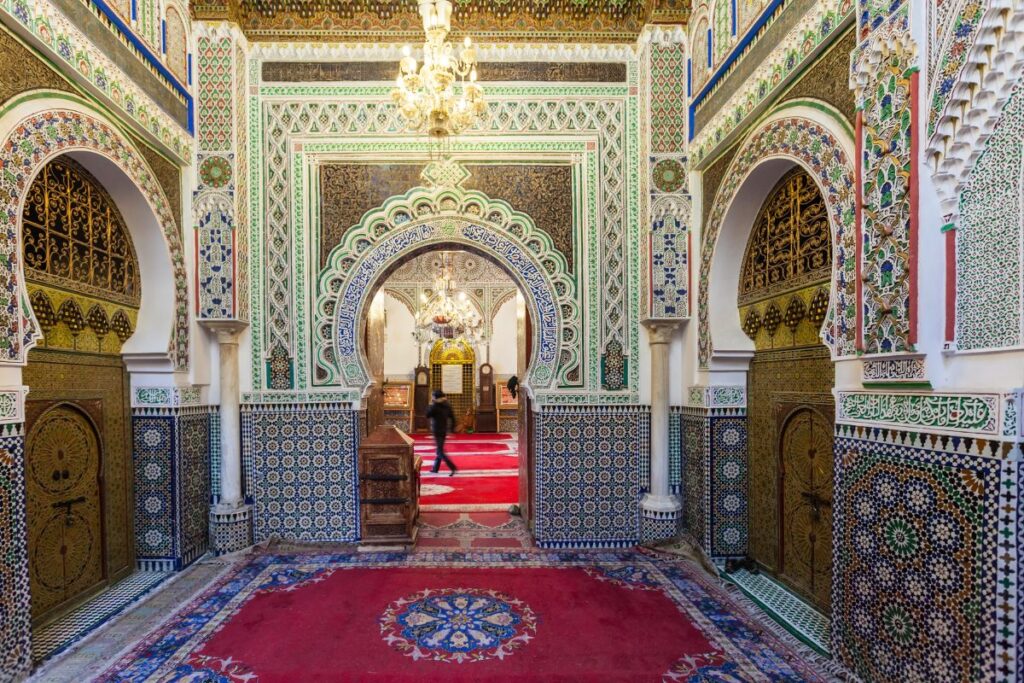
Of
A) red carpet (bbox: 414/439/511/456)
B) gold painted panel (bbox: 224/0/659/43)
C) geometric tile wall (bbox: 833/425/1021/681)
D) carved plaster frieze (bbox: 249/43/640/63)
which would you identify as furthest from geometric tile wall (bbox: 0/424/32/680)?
red carpet (bbox: 414/439/511/456)

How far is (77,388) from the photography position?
10.6 feet

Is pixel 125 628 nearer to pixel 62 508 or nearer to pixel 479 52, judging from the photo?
pixel 62 508

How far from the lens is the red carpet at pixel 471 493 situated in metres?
5.50

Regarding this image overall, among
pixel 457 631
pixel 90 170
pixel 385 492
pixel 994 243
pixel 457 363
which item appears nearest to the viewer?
pixel 994 243

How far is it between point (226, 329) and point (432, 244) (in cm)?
164

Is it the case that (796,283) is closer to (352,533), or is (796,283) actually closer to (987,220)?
(987,220)

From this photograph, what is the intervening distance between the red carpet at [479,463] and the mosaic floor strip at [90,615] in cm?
392

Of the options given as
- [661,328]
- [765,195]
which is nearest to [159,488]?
[661,328]

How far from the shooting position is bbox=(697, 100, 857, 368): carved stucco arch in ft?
7.91

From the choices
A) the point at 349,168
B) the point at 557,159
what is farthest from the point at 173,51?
the point at 557,159

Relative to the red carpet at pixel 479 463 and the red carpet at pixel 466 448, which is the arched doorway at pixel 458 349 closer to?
the red carpet at pixel 466 448

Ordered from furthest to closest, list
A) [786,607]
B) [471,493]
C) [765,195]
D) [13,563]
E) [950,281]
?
[471,493] < [765,195] < [786,607] < [13,563] < [950,281]

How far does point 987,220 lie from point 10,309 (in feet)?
12.3

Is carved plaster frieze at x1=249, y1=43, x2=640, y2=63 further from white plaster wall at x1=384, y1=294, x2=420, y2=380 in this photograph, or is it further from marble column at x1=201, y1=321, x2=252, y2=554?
white plaster wall at x1=384, y1=294, x2=420, y2=380
